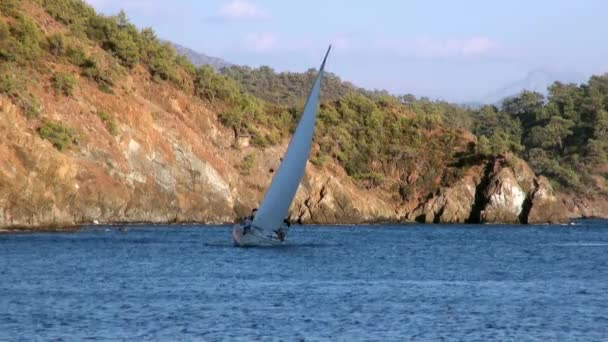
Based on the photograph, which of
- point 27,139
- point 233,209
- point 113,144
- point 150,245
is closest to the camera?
point 150,245

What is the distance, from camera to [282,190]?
76625 millimetres

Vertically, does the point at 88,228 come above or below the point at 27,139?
below

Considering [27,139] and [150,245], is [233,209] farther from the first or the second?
[150,245]

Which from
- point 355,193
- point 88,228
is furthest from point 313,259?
point 355,193

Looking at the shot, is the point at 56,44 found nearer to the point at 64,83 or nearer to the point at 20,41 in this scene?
the point at 20,41

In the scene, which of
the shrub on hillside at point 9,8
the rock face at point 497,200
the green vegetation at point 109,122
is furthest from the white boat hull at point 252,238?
the rock face at point 497,200

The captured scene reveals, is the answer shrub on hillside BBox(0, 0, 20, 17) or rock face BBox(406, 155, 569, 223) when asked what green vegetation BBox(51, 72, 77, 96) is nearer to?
shrub on hillside BBox(0, 0, 20, 17)

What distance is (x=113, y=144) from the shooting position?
112 meters

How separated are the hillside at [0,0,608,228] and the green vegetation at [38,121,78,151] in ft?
0.40

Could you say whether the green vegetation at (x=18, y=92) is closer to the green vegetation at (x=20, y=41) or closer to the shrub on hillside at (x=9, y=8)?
the green vegetation at (x=20, y=41)

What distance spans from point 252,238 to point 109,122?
38542mm

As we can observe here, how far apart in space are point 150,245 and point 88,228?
62.7ft

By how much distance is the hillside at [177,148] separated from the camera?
339 ft

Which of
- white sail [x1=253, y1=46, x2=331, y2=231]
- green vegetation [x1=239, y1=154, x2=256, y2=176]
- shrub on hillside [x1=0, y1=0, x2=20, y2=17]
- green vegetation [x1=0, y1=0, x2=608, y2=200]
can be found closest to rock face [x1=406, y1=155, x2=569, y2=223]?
green vegetation [x1=0, y1=0, x2=608, y2=200]
